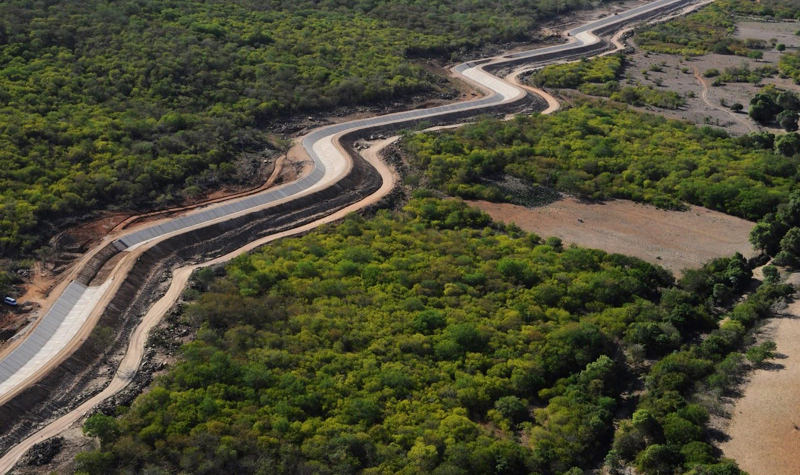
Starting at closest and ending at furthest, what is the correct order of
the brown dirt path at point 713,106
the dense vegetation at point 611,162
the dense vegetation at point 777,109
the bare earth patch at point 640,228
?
the bare earth patch at point 640,228 < the dense vegetation at point 611,162 < the dense vegetation at point 777,109 < the brown dirt path at point 713,106

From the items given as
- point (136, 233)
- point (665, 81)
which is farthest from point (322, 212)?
point (665, 81)

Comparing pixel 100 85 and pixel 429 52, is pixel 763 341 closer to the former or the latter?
pixel 100 85

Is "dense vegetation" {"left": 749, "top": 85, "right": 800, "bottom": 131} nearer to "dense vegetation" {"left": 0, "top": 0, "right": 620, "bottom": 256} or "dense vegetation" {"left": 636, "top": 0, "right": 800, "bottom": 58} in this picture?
"dense vegetation" {"left": 636, "top": 0, "right": 800, "bottom": 58}

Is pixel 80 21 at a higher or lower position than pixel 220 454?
higher

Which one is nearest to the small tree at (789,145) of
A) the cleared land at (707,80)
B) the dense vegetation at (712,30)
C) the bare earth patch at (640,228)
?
the cleared land at (707,80)

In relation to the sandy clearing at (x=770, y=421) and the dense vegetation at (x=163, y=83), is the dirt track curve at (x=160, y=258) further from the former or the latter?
the sandy clearing at (x=770, y=421)

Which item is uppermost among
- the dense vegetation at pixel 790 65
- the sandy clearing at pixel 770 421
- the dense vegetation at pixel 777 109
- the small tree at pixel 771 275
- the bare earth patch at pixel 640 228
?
the dense vegetation at pixel 790 65

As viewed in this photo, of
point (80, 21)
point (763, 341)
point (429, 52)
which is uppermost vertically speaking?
point (80, 21)
